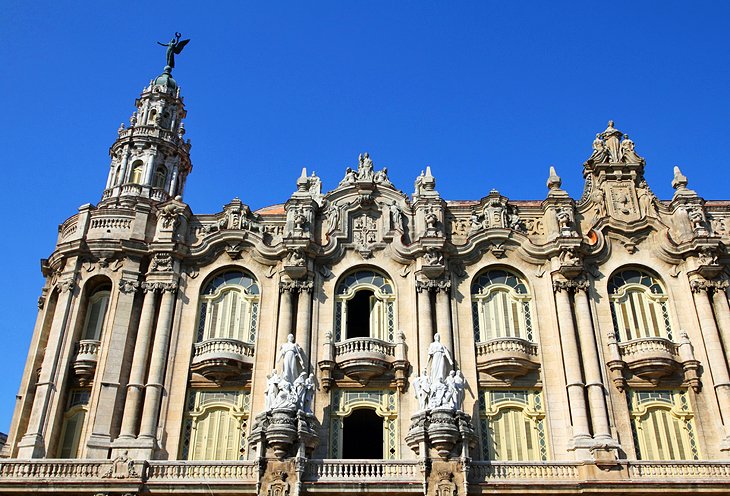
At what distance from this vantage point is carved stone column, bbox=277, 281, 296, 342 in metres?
27.0

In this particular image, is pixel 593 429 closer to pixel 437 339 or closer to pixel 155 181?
pixel 437 339

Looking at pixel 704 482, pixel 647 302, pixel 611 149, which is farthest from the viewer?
pixel 611 149

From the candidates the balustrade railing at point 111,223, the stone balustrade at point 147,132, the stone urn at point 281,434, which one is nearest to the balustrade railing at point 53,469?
the stone urn at point 281,434

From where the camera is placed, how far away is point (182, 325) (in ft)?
90.8

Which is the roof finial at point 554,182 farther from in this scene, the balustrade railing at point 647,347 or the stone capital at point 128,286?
the stone capital at point 128,286

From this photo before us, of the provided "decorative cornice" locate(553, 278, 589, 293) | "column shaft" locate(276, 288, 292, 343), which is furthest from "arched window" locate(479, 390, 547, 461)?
"column shaft" locate(276, 288, 292, 343)

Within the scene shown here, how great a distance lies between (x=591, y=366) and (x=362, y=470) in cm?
875

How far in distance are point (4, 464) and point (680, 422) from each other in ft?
71.1

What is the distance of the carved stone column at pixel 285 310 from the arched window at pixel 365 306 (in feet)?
5.65

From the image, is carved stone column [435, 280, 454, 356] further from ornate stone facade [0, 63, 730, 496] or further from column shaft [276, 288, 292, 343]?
column shaft [276, 288, 292, 343]

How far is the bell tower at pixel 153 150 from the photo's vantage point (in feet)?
119

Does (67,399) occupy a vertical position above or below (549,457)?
above

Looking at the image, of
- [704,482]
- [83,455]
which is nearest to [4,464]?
[83,455]

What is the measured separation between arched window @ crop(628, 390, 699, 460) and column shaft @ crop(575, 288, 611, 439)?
4.56 feet
